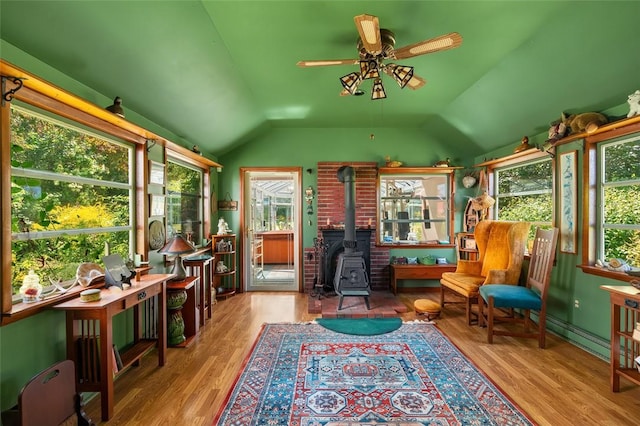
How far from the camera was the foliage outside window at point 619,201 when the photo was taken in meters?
2.63

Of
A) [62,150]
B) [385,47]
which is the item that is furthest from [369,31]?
[62,150]

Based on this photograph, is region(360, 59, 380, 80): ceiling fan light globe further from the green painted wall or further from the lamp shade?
the green painted wall

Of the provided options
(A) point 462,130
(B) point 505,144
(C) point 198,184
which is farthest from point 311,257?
(B) point 505,144

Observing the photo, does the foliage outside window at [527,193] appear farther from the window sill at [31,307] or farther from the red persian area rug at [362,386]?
the window sill at [31,307]

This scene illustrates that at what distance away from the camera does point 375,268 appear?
193 inches

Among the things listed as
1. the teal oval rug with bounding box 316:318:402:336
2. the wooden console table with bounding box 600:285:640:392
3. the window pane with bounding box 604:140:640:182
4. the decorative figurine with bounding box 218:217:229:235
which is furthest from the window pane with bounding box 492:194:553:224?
the decorative figurine with bounding box 218:217:229:235

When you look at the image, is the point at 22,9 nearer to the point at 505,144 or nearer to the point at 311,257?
the point at 311,257

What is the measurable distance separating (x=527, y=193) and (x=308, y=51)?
3452 mm

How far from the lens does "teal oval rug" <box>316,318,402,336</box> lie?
3283 mm

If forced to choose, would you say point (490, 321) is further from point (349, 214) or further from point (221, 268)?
point (221, 268)

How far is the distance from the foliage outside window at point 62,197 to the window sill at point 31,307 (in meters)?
0.17

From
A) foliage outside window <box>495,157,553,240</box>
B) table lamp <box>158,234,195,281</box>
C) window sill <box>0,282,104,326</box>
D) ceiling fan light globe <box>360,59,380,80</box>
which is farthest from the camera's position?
foliage outside window <box>495,157,553,240</box>

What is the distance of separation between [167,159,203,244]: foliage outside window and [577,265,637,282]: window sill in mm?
4560

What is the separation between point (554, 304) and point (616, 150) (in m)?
1.74
